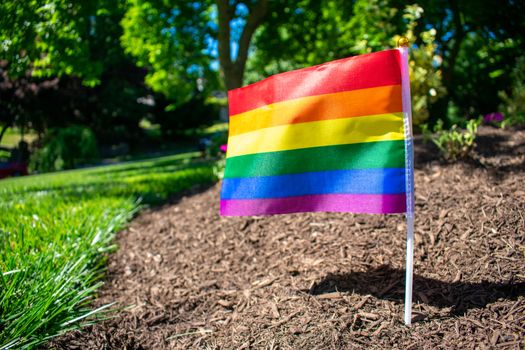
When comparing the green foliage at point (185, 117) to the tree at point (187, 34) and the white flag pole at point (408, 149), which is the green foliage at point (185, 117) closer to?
the tree at point (187, 34)

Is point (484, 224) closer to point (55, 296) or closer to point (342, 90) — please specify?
point (342, 90)

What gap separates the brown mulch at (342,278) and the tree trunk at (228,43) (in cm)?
620

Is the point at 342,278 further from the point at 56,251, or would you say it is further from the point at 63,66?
the point at 63,66

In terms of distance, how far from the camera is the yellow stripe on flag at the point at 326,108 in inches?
84.1

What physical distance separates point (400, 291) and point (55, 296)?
2.17m

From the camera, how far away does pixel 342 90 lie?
7.34 feet

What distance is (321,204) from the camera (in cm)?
235

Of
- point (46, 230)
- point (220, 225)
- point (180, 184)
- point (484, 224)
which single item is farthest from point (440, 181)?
point (180, 184)

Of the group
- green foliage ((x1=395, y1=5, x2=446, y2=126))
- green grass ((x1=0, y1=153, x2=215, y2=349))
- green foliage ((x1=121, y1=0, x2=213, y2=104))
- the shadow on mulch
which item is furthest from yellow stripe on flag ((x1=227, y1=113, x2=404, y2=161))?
green foliage ((x1=121, y1=0, x2=213, y2=104))

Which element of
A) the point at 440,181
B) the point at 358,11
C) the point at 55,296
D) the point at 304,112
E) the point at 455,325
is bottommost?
the point at 455,325

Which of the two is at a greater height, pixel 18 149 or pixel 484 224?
pixel 18 149

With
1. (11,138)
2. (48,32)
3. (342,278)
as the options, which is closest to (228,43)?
(48,32)

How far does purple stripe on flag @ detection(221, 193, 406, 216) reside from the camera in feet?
7.01

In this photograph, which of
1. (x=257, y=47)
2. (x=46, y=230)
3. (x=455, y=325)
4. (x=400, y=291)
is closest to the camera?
(x=455, y=325)
